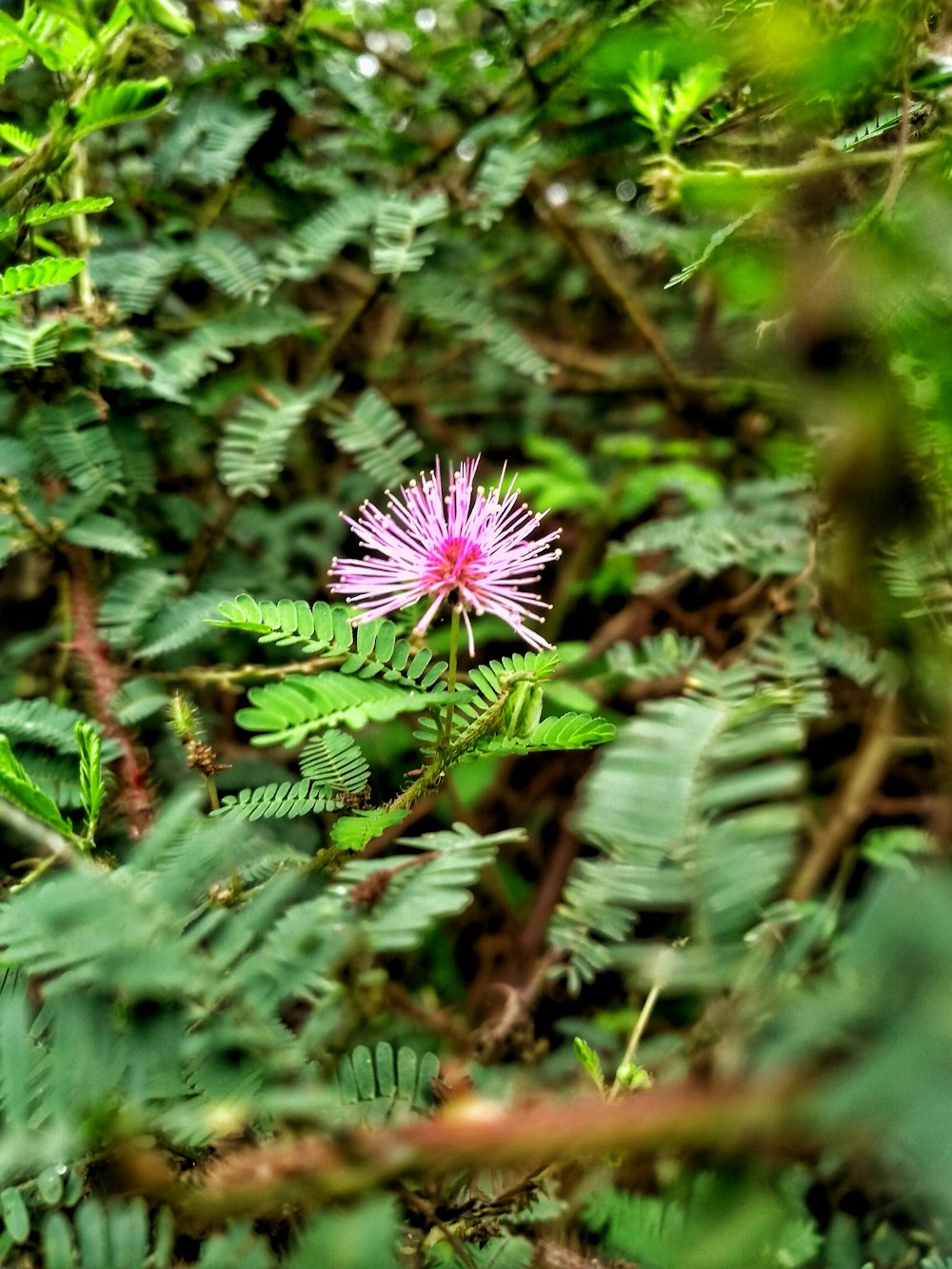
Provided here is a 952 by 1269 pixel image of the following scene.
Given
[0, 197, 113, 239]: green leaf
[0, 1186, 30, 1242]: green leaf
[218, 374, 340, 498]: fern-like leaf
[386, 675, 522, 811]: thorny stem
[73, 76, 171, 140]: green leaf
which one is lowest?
[0, 1186, 30, 1242]: green leaf

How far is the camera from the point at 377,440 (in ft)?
3.14

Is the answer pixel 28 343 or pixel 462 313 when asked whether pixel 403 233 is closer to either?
pixel 462 313

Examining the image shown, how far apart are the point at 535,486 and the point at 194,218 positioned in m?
0.53

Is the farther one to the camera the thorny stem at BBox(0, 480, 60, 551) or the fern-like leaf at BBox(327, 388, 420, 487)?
the fern-like leaf at BBox(327, 388, 420, 487)

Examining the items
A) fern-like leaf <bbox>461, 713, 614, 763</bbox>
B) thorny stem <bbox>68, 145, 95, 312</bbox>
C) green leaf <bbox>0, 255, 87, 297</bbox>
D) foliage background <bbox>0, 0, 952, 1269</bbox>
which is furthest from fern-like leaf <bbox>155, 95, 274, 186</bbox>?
fern-like leaf <bbox>461, 713, 614, 763</bbox>

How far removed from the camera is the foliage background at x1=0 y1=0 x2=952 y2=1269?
304 mm

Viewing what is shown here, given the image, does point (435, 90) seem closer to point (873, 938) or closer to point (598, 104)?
point (598, 104)

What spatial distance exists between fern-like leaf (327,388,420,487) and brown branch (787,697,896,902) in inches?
23.9

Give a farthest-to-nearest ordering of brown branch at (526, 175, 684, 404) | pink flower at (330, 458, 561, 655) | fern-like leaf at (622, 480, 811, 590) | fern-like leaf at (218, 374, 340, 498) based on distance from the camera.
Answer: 1. brown branch at (526, 175, 684, 404)
2. fern-like leaf at (622, 480, 811, 590)
3. fern-like leaf at (218, 374, 340, 498)
4. pink flower at (330, 458, 561, 655)

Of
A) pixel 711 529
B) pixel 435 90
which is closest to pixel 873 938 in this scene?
pixel 711 529

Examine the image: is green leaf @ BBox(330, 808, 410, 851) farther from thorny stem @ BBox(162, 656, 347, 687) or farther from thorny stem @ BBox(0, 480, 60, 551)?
thorny stem @ BBox(0, 480, 60, 551)

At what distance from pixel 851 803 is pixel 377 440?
0.70 meters

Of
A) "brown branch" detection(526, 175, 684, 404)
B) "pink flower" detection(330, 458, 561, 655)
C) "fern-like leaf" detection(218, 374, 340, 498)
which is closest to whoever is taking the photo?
"pink flower" detection(330, 458, 561, 655)

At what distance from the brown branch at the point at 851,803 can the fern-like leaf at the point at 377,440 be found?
0.61m
